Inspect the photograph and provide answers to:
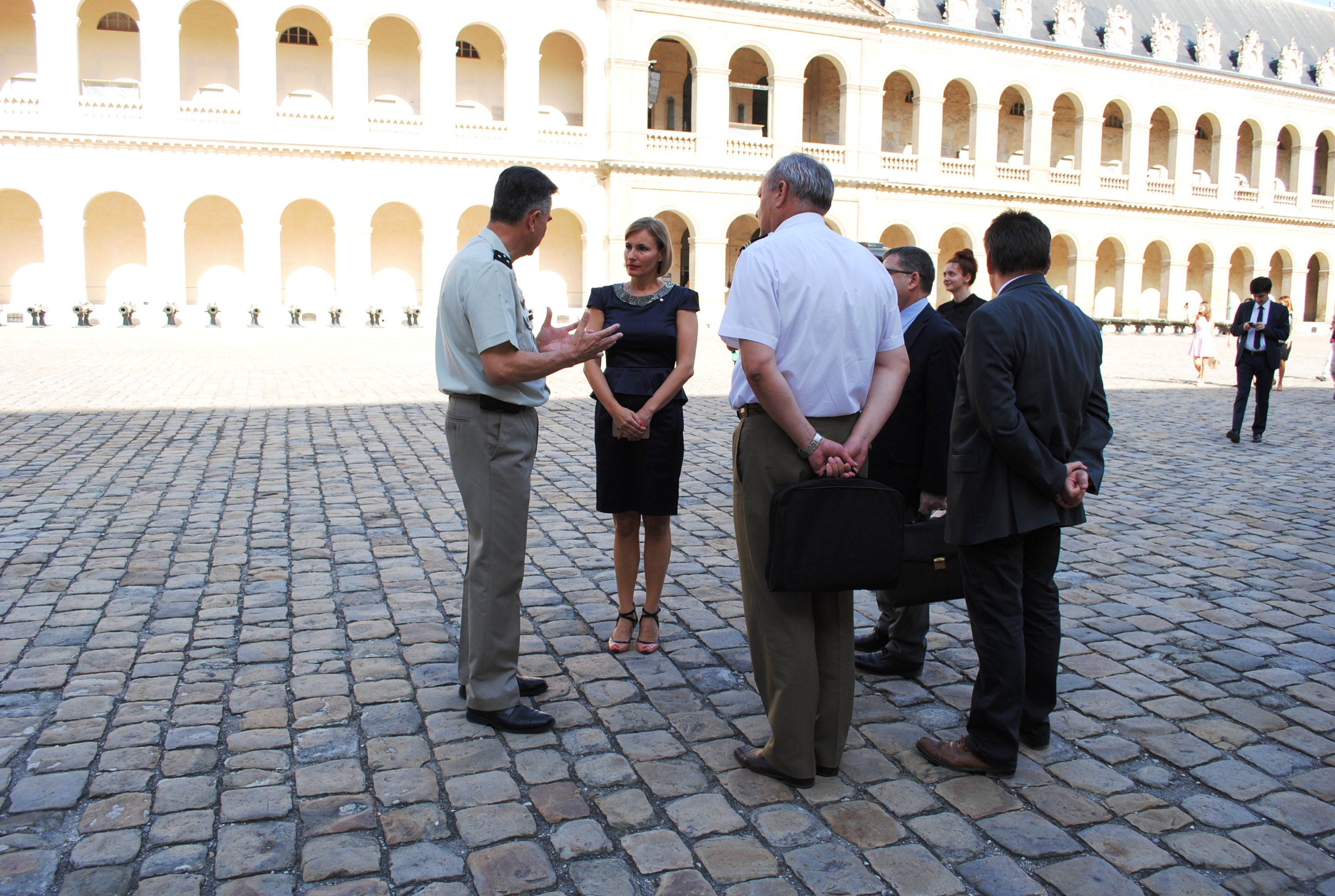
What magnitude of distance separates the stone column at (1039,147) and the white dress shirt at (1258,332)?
105 feet

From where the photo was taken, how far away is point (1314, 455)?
424 inches

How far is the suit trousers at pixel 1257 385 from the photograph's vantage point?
1152 centimetres

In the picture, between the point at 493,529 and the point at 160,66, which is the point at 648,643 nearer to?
the point at 493,529

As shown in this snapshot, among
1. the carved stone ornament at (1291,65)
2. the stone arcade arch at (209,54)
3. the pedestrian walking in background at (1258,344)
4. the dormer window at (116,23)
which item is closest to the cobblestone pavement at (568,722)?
the pedestrian walking in background at (1258,344)

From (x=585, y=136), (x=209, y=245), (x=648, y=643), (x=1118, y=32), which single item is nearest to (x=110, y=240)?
(x=209, y=245)

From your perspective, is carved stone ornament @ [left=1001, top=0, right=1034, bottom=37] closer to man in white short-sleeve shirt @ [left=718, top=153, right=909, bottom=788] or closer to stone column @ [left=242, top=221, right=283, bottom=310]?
stone column @ [left=242, top=221, right=283, bottom=310]

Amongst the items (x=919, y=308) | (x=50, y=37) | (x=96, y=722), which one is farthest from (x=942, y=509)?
(x=50, y=37)

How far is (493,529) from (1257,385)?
1115 cm

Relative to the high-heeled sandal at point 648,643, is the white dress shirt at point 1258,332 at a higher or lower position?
higher

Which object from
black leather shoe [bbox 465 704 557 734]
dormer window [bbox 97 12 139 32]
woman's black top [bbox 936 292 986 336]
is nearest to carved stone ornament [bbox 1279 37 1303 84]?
dormer window [bbox 97 12 139 32]

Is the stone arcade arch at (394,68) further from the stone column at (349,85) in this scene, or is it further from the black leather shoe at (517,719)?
the black leather shoe at (517,719)

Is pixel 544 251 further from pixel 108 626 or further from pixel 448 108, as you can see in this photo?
pixel 108 626

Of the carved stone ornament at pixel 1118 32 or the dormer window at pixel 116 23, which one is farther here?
the carved stone ornament at pixel 1118 32

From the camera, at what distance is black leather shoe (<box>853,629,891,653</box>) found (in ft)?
15.6
